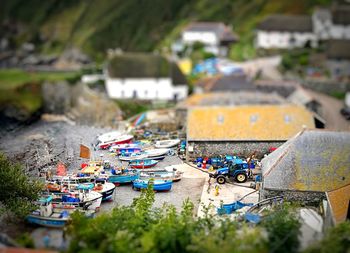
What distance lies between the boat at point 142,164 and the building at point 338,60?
1245 inches

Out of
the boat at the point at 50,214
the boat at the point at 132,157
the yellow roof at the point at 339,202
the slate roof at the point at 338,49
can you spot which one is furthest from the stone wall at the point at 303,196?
the slate roof at the point at 338,49

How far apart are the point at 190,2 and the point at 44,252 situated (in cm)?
8129

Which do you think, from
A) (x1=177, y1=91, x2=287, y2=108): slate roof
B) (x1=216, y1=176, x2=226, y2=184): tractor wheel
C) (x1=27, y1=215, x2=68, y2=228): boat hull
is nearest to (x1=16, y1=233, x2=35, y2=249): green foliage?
(x1=27, y1=215, x2=68, y2=228): boat hull

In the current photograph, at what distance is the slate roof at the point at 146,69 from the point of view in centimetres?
5812

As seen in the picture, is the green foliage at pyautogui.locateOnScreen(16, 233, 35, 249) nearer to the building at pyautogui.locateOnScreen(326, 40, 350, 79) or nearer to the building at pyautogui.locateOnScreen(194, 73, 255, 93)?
the building at pyautogui.locateOnScreen(194, 73, 255, 93)

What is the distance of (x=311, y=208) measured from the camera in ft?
→ 94.0

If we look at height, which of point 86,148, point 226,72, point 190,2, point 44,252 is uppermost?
point 190,2

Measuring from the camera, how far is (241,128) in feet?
127

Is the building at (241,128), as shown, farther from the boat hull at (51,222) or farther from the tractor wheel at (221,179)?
the boat hull at (51,222)

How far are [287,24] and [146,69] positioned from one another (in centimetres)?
2327

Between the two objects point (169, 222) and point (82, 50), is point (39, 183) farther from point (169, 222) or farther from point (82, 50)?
point (82, 50)

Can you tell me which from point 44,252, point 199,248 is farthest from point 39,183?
point 199,248

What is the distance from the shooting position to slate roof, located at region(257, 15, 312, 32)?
72.5 m

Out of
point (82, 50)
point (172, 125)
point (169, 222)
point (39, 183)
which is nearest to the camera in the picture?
point (169, 222)
